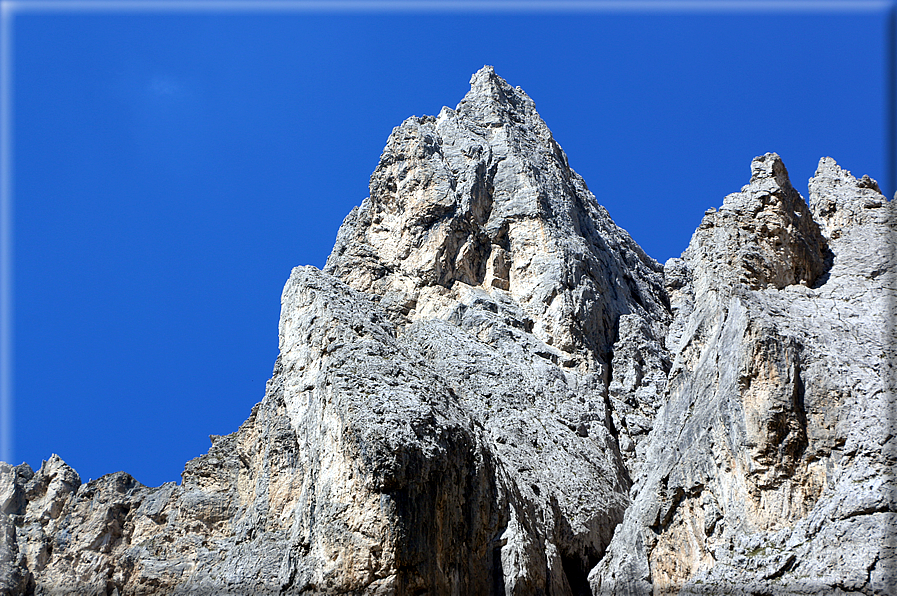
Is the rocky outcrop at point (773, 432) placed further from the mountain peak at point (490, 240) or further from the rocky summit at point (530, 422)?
the mountain peak at point (490, 240)

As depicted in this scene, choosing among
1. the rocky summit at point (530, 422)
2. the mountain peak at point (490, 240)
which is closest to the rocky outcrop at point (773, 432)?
the rocky summit at point (530, 422)

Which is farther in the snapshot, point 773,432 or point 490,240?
point 490,240

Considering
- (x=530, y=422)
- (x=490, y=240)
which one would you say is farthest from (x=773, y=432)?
(x=490, y=240)

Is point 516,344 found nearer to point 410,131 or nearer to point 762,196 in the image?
point 762,196

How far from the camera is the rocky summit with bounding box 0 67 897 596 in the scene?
2958 cm

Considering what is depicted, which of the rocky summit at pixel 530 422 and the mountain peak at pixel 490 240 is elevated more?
the mountain peak at pixel 490 240

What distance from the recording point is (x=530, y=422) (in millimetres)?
41281

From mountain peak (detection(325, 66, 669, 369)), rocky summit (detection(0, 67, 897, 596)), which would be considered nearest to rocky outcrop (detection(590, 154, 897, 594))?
rocky summit (detection(0, 67, 897, 596))

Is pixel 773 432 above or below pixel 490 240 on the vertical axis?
below

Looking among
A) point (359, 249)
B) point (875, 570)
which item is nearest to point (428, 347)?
point (359, 249)

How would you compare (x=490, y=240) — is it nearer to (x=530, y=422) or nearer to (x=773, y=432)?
(x=530, y=422)

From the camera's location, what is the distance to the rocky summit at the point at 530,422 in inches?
1164

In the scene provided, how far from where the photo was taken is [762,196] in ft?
134

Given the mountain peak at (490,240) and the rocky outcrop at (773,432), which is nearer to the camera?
the rocky outcrop at (773,432)
